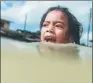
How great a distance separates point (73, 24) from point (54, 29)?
15cm

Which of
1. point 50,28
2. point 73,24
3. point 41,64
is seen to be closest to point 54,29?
point 50,28

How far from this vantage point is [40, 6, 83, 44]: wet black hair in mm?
1656

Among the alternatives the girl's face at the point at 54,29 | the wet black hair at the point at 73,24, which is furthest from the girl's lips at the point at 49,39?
the wet black hair at the point at 73,24

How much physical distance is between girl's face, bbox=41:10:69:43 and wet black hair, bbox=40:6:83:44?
24mm

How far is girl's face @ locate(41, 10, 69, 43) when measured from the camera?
1.66 metres

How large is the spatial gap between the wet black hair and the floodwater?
0.07 metres

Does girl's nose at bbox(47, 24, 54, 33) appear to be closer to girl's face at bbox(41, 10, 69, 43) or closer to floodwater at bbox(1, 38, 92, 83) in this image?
girl's face at bbox(41, 10, 69, 43)

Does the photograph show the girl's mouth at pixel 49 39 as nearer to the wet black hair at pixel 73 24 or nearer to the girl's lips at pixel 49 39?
the girl's lips at pixel 49 39

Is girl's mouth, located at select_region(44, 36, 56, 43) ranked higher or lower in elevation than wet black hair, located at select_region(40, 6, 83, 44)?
lower

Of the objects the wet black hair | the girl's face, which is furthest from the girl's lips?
the wet black hair

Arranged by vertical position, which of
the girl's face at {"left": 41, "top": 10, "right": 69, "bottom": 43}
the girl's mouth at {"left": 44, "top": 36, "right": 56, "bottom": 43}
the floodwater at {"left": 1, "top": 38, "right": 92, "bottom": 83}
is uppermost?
the girl's face at {"left": 41, "top": 10, "right": 69, "bottom": 43}

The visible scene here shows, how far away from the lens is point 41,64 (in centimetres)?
164

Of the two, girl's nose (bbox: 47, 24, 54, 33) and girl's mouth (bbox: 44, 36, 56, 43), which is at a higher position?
girl's nose (bbox: 47, 24, 54, 33)

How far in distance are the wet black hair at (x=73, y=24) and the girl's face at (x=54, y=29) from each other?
24 mm
